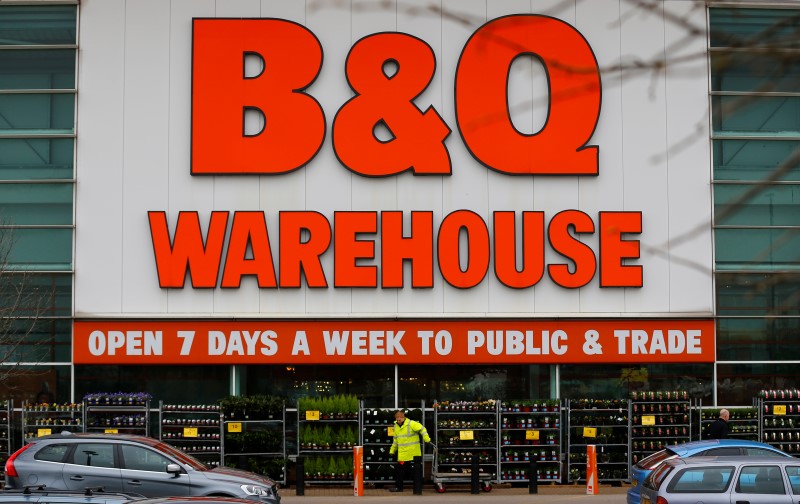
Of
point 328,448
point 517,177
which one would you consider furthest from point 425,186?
point 328,448

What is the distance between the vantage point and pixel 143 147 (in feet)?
89.2

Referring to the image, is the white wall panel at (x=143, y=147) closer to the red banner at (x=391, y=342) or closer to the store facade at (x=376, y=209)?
the store facade at (x=376, y=209)

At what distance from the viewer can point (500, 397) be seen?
2700cm

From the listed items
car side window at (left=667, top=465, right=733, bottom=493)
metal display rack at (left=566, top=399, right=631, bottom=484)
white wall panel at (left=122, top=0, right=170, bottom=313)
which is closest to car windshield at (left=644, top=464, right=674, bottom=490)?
car side window at (left=667, top=465, right=733, bottom=493)

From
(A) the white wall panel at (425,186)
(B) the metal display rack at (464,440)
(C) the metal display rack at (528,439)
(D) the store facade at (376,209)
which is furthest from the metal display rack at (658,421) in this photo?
(A) the white wall panel at (425,186)

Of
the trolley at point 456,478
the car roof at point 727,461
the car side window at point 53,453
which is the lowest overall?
the trolley at point 456,478

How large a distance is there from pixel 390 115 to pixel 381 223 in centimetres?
273

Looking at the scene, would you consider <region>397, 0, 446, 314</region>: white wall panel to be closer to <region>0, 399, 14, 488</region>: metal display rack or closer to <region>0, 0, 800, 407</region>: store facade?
<region>0, 0, 800, 407</region>: store facade

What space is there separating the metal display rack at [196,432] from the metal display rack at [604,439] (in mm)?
8067

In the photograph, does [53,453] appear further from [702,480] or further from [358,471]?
[702,480]

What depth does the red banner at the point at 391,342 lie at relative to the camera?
26.6 metres

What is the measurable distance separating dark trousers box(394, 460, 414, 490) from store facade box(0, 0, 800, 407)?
2.71 meters

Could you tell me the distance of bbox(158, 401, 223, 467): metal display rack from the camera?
24.9 meters

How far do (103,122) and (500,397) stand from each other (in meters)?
11.9
